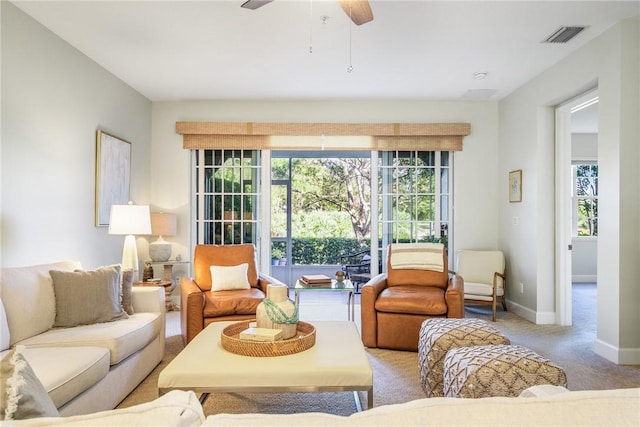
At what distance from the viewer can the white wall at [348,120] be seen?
5.57 m

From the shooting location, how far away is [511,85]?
4.94 metres

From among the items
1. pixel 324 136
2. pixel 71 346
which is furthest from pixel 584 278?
pixel 71 346

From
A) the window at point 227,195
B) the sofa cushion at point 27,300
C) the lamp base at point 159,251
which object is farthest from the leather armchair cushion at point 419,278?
the sofa cushion at point 27,300

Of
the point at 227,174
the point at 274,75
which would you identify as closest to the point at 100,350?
the point at 274,75

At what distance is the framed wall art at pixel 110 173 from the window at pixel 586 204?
7.23 metres

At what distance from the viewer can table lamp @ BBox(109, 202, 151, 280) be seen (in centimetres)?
405

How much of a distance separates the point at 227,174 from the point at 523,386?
447 cm

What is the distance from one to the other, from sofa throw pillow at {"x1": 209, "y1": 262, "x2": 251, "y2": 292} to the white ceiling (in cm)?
197

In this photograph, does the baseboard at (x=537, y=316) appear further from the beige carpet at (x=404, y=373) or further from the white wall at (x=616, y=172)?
the white wall at (x=616, y=172)

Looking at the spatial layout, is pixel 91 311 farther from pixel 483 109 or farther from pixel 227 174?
pixel 483 109

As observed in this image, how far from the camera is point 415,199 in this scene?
227 inches

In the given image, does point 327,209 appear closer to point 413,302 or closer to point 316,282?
point 316,282

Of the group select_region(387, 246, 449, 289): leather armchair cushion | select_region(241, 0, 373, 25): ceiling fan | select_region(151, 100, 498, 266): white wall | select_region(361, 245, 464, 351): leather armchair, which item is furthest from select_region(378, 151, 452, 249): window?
select_region(241, 0, 373, 25): ceiling fan

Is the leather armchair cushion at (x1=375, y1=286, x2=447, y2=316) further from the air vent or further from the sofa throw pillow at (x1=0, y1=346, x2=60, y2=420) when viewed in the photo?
the sofa throw pillow at (x1=0, y1=346, x2=60, y2=420)
